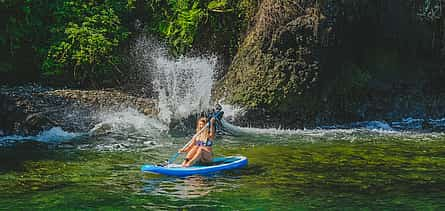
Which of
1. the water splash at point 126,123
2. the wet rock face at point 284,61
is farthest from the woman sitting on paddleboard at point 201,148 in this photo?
the wet rock face at point 284,61

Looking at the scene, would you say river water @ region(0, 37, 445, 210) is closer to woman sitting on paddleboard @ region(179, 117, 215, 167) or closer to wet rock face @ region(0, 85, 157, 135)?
wet rock face @ region(0, 85, 157, 135)

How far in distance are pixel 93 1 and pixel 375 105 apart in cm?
713

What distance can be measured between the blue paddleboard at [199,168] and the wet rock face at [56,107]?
4130mm

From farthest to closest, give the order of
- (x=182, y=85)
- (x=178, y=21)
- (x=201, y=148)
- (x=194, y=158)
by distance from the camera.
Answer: (x=178, y=21)
(x=182, y=85)
(x=201, y=148)
(x=194, y=158)

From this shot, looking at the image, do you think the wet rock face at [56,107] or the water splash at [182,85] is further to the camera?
the water splash at [182,85]

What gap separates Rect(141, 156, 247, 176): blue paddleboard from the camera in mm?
9945

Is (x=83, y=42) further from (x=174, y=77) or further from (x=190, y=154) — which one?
(x=190, y=154)

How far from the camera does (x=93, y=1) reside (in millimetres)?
16875

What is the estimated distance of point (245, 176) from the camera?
390 inches

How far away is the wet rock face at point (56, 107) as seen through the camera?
531 inches

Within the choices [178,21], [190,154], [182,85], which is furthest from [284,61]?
[190,154]

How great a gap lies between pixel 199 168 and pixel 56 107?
5.13 meters

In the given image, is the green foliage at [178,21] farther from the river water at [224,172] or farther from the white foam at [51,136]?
the white foam at [51,136]

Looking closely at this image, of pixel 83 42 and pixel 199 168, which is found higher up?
pixel 83 42
